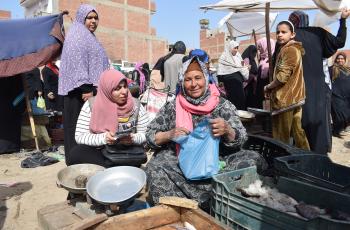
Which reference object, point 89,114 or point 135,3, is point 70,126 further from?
point 135,3

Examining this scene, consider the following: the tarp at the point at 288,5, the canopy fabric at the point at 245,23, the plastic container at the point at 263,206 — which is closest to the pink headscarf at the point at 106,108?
the plastic container at the point at 263,206

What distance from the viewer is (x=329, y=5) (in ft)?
10.6

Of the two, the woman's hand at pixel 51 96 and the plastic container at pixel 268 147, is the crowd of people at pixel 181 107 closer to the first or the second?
the plastic container at pixel 268 147

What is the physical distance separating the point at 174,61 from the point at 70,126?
2.70m

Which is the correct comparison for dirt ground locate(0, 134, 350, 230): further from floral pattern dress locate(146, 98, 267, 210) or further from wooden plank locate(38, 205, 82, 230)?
floral pattern dress locate(146, 98, 267, 210)

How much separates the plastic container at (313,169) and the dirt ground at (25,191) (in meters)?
2.07

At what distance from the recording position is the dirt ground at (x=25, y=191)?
2977 mm

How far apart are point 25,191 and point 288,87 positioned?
9.80 ft

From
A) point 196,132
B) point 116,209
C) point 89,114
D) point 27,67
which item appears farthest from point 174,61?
point 116,209

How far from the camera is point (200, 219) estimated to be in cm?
194

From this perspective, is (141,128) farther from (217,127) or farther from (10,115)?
(10,115)

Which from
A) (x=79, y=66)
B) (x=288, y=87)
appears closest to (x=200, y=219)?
(x=288, y=87)

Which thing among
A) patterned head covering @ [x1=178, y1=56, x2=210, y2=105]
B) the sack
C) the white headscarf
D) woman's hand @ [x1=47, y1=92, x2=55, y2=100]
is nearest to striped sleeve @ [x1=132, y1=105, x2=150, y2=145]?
the sack

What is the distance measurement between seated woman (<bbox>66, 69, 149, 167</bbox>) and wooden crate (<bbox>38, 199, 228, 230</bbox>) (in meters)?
0.50
